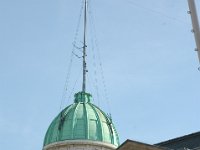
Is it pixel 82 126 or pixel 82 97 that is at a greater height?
pixel 82 97

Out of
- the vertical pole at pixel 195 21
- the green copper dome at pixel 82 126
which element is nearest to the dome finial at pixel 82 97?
the green copper dome at pixel 82 126

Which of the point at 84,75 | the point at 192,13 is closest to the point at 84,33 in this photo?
the point at 84,75

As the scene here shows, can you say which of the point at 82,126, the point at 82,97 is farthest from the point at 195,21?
the point at 82,97

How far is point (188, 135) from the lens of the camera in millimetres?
25297

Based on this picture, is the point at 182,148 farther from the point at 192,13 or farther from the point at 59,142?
the point at 59,142

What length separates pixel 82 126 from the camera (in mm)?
42938

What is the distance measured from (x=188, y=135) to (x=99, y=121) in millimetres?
19589

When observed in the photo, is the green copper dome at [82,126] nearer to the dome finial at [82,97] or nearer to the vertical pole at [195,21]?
the dome finial at [82,97]

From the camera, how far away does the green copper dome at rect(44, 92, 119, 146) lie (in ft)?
140

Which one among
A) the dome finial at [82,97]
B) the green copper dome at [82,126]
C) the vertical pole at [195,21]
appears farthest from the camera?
the dome finial at [82,97]

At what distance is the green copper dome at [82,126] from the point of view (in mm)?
42562

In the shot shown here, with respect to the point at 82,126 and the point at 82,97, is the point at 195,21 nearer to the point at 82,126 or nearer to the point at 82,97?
the point at 82,126

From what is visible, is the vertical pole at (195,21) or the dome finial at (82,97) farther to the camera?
the dome finial at (82,97)

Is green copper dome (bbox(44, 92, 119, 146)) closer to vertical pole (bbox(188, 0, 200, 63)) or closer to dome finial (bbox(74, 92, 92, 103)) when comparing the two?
dome finial (bbox(74, 92, 92, 103))
